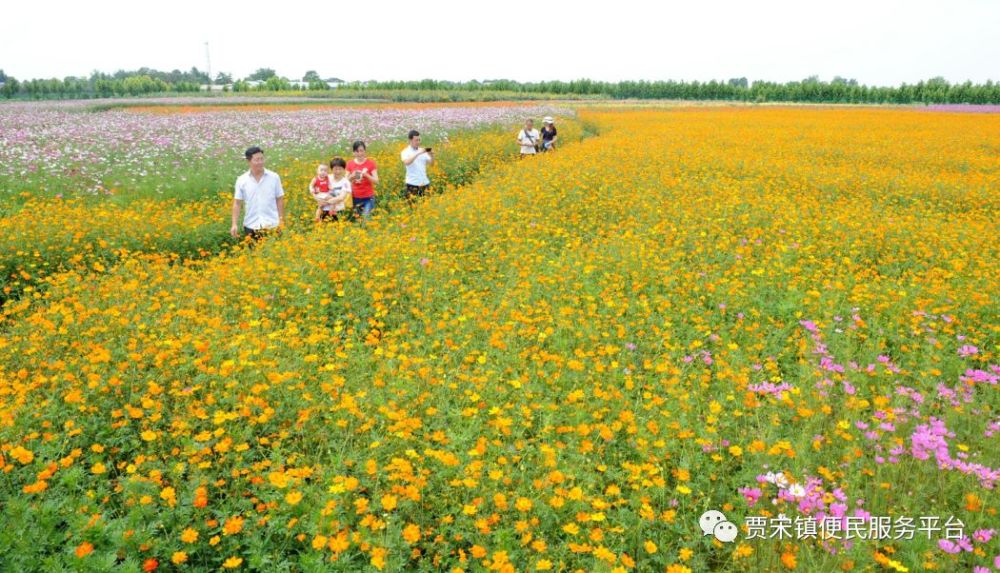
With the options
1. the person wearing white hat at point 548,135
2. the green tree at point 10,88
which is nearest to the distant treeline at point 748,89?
the green tree at point 10,88

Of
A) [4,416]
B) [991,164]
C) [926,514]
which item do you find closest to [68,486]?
[4,416]

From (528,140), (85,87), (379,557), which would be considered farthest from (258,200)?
(85,87)

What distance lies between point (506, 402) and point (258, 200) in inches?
197

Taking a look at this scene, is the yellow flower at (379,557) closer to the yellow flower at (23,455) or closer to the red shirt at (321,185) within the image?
the yellow flower at (23,455)

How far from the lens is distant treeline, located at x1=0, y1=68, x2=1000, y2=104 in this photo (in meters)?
62.0

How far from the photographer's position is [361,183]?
359 inches

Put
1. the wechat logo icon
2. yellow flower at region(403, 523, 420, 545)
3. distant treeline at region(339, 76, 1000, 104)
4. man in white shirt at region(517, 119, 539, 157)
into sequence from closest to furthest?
yellow flower at region(403, 523, 420, 545)
the wechat logo icon
man in white shirt at region(517, 119, 539, 157)
distant treeline at region(339, 76, 1000, 104)

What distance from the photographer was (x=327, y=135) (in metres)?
17.5

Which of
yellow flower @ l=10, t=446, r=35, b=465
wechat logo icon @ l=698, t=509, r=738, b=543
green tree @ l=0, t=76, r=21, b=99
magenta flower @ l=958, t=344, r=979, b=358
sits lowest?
wechat logo icon @ l=698, t=509, r=738, b=543

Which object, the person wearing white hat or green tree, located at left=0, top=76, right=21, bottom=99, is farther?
green tree, located at left=0, top=76, right=21, bottom=99

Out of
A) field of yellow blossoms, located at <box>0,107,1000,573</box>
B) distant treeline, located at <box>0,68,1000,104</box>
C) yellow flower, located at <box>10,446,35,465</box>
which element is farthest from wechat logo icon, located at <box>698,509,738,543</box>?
distant treeline, located at <box>0,68,1000,104</box>

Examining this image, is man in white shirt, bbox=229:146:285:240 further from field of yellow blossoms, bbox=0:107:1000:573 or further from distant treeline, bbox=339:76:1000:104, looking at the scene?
distant treeline, bbox=339:76:1000:104

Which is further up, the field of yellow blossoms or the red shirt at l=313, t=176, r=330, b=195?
the red shirt at l=313, t=176, r=330, b=195

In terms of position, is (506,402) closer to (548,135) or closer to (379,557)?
(379,557)
